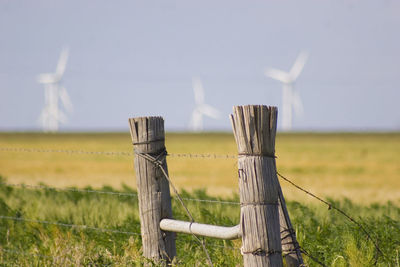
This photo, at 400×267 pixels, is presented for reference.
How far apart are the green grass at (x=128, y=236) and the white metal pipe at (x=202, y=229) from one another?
0.26m

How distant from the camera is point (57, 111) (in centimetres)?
7844

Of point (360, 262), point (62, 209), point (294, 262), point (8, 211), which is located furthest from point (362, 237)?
point (8, 211)

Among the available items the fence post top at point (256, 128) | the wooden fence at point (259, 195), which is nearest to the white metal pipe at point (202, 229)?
the wooden fence at point (259, 195)

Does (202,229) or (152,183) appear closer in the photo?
(202,229)

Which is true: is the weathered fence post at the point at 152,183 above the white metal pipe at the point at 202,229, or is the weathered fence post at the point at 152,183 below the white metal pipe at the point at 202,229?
above

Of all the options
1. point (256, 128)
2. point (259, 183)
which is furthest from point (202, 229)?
point (256, 128)

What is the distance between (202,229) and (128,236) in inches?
91.4

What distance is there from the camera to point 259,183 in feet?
12.8

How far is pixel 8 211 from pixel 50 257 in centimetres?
317

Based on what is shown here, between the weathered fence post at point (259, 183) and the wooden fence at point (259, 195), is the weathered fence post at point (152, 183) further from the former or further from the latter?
the weathered fence post at point (259, 183)

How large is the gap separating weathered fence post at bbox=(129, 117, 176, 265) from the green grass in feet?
0.57

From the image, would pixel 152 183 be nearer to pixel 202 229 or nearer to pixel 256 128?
pixel 202 229

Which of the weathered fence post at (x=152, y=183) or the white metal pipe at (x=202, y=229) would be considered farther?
the weathered fence post at (x=152, y=183)

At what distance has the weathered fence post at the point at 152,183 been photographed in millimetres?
4879
